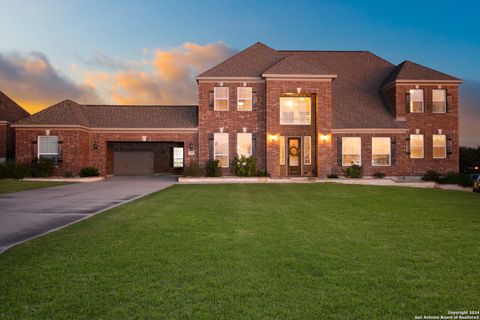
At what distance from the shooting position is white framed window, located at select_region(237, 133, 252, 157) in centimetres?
2345

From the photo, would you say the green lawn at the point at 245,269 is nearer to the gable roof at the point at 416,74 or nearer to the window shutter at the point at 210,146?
the window shutter at the point at 210,146

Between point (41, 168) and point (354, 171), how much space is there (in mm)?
19968

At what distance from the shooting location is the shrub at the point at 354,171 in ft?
72.6

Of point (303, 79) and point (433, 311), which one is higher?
point (303, 79)

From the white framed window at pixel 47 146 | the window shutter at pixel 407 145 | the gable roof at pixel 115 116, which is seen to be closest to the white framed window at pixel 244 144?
the gable roof at pixel 115 116

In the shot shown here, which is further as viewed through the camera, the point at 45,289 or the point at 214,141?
the point at 214,141

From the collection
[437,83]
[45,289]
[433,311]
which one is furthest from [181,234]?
[437,83]

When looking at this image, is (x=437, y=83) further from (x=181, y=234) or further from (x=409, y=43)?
(x=181, y=234)

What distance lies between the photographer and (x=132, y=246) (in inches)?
233

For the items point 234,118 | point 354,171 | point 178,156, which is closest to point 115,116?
point 178,156

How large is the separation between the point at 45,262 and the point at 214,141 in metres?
18.8

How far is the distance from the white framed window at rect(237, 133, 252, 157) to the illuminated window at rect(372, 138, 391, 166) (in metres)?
8.42

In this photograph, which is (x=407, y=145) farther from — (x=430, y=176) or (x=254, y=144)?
(x=254, y=144)

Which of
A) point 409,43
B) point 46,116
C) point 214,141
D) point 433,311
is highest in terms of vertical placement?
point 409,43
